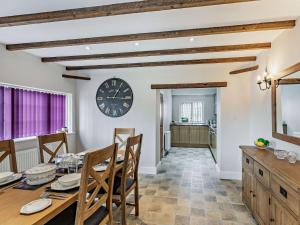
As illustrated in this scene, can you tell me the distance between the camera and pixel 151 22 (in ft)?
7.34

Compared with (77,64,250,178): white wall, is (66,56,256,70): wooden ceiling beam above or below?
above

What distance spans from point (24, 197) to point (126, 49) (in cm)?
255

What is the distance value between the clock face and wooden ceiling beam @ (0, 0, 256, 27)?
267cm

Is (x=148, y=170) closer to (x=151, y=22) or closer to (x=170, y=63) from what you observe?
(x=170, y=63)

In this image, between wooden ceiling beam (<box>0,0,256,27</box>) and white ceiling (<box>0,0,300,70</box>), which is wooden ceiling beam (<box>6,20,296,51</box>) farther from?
wooden ceiling beam (<box>0,0,256,27</box>)

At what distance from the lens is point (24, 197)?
1415 mm

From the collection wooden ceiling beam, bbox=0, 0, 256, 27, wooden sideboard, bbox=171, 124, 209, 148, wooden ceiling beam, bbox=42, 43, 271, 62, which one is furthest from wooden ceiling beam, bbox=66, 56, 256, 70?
wooden sideboard, bbox=171, 124, 209, 148

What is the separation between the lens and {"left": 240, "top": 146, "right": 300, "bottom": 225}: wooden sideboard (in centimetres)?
146

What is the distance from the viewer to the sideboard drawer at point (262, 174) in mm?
1958

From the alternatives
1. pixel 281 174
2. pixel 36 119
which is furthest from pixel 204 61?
pixel 36 119

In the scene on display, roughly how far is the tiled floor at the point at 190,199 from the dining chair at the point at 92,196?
0.96 metres

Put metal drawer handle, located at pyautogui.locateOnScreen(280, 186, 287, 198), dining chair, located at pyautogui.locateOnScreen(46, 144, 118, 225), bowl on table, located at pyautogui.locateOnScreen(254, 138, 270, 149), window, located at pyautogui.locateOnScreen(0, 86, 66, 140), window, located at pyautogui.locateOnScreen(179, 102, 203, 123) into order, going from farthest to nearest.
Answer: window, located at pyautogui.locateOnScreen(179, 102, 203, 123), window, located at pyautogui.locateOnScreen(0, 86, 66, 140), bowl on table, located at pyautogui.locateOnScreen(254, 138, 270, 149), metal drawer handle, located at pyautogui.locateOnScreen(280, 186, 287, 198), dining chair, located at pyautogui.locateOnScreen(46, 144, 118, 225)

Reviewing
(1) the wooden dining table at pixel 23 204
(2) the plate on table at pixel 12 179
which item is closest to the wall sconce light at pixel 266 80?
(1) the wooden dining table at pixel 23 204

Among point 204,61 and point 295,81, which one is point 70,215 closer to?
point 295,81
